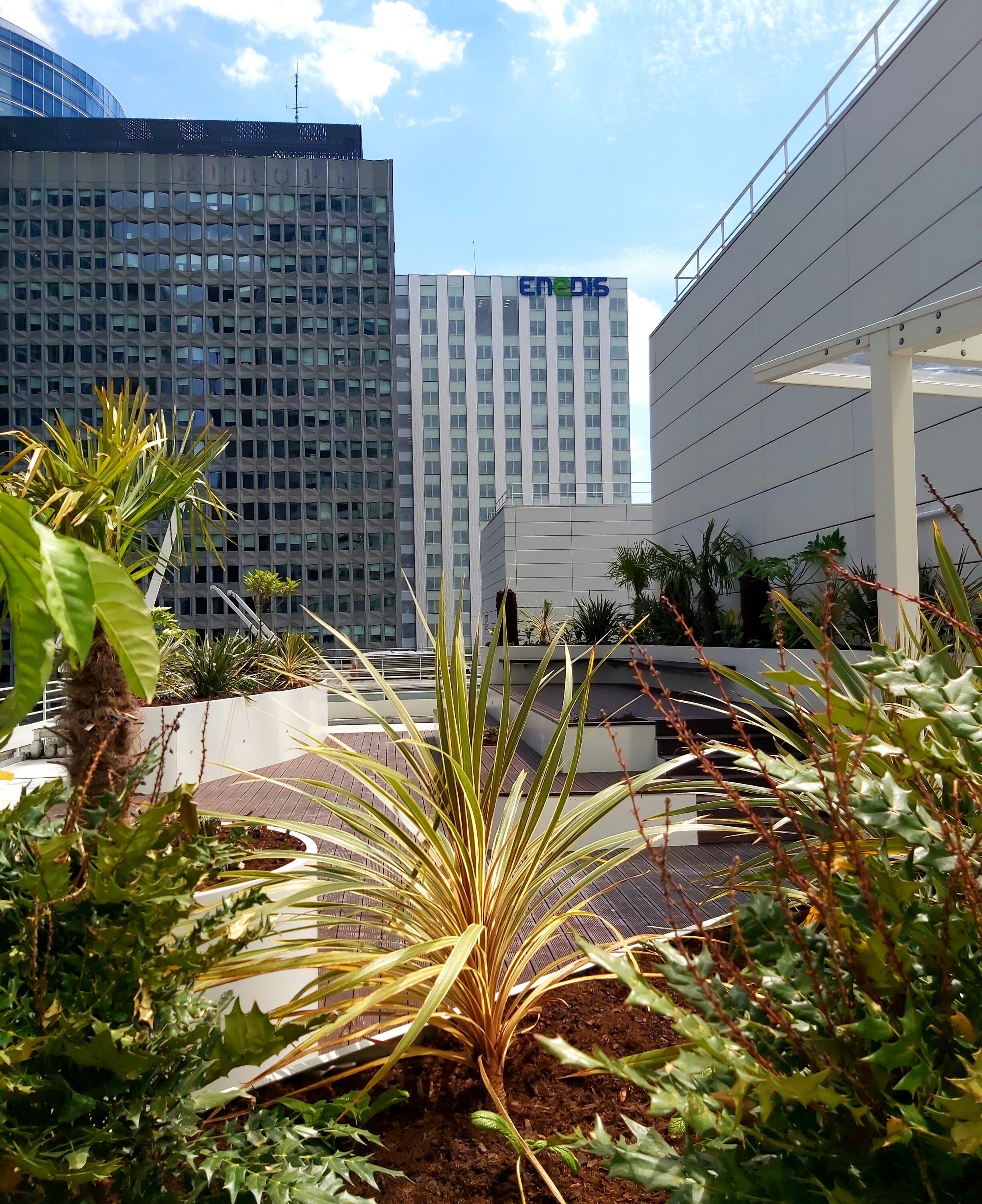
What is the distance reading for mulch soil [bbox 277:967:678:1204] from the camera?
57.2 inches

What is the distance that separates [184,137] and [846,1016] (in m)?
62.8

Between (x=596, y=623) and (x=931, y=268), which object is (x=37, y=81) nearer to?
(x=596, y=623)

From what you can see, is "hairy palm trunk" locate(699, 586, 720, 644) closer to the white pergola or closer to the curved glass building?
Answer: the white pergola

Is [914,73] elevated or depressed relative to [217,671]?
elevated

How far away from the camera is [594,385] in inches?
2453

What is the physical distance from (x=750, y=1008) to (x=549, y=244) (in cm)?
6447

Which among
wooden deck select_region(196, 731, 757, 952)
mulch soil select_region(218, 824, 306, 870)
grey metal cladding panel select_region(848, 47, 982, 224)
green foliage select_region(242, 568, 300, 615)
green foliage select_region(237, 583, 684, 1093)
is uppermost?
grey metal cladding panel select_region(848, 47, 982, 224)

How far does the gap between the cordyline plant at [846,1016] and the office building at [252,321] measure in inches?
1882

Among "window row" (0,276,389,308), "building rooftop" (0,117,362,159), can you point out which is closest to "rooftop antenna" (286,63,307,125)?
"building rooftop" (0,117,362,159)

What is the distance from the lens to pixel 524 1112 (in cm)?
167

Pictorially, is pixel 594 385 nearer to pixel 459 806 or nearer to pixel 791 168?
pixel 791 168

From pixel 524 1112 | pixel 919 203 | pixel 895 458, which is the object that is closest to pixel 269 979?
pixel 524 1112

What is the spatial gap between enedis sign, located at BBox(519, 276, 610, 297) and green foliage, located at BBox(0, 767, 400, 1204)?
63898 mm

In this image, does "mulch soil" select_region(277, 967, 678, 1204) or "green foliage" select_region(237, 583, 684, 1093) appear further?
"green foliage" select_region(237, 583, 684, 1093)
